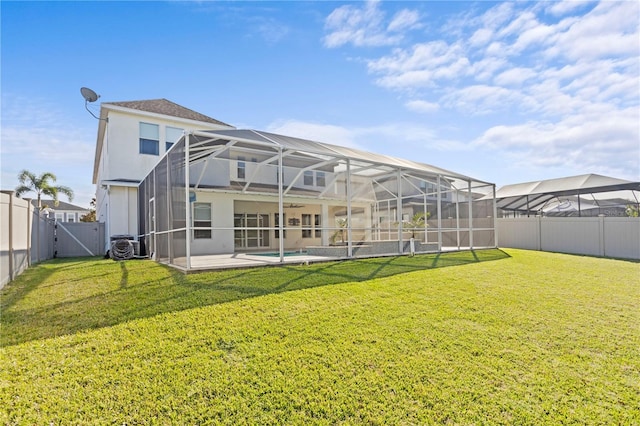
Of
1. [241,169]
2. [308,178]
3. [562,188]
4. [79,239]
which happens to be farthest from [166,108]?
[562,188]

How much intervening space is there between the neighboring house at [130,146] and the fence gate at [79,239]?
5.45ft

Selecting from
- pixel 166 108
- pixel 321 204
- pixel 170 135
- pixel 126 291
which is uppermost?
pixel 166 108

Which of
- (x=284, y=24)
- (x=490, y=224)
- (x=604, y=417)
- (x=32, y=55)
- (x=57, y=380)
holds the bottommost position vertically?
(x=604, y=417)

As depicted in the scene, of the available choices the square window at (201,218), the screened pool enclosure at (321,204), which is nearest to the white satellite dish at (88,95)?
the screened pool enclosure at (321,204)

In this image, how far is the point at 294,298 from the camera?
512 cm

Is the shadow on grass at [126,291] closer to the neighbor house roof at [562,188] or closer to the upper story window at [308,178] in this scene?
the upper story window at [308,178]

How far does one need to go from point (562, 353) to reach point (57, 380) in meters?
4.96

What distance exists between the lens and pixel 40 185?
2142cm

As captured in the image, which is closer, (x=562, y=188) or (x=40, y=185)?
(x=562, y=188)

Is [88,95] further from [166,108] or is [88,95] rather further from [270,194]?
[270,194]

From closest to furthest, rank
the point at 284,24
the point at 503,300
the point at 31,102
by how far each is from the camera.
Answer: the point at 503,300 < the point at 284,24 < the point at 31,102

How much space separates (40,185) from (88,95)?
12397 mm

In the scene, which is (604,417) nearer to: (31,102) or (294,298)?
(294,298)

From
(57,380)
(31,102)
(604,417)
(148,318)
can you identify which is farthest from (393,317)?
(31,102)
